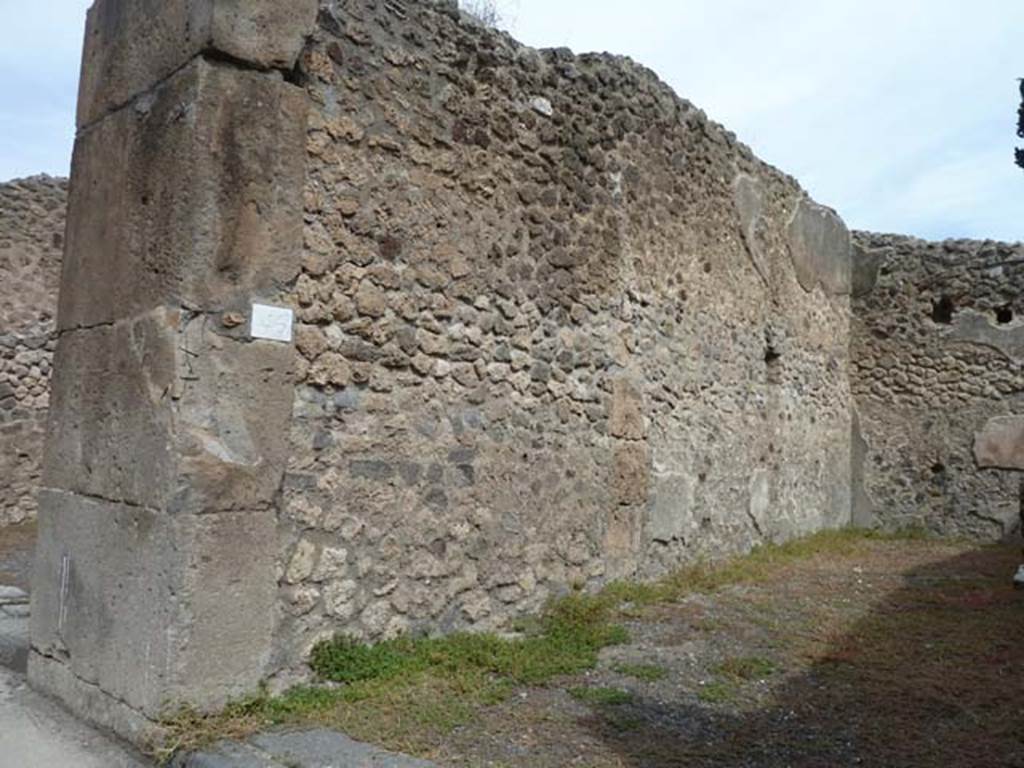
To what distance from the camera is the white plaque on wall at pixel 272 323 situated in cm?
377

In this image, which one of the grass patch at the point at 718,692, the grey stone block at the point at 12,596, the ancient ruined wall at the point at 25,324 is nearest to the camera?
the grass patch at the point at 718,692

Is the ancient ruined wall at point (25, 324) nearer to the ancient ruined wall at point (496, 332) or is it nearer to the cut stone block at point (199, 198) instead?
the cut stone block at point (199, 198)

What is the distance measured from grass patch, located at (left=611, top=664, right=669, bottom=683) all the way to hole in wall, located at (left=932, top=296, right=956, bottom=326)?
24.8 ft

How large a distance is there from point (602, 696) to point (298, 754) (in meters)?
1.36

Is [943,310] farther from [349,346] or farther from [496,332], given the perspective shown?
[349,346]

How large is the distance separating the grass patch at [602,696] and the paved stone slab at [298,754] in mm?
1036

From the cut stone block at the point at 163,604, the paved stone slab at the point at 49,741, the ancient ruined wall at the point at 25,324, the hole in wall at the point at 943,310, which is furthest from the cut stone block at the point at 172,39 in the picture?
the hole in wall at the point at 943,310

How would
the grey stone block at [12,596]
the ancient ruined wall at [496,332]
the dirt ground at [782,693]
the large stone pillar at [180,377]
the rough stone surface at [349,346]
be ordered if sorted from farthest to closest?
the grey stone block at [12,596] → the ancient ruined wall at [496,332] → the rough stone surface at [349,346] → the large stone pillar at [180,377] → the dirt ground at [782,693]

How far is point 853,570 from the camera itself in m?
7.62

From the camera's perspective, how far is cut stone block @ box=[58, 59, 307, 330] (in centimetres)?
363

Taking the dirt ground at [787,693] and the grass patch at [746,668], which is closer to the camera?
the dirt ground at [787,693]

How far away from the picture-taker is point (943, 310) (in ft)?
34.7

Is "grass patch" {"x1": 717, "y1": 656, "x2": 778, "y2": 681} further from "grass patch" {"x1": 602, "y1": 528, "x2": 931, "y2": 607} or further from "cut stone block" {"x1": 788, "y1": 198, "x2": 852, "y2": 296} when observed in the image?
"cut stone block" {"x1": 788, "y1": 198, "x2": 852, "y2": 296}

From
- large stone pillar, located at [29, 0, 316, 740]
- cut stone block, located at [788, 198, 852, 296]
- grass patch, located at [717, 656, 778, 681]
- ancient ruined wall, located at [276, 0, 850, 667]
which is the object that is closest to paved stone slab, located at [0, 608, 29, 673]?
large stone pillar, located at [29, 0, 316, 740]
